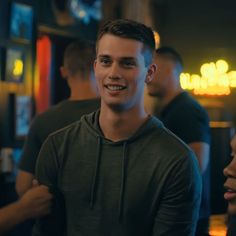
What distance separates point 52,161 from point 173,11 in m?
7.52

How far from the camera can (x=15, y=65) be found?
432 centimetres

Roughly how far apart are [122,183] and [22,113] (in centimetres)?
283

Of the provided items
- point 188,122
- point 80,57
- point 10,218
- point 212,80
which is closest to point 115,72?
→ point 10,218

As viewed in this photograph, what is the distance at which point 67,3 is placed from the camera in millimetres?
5117

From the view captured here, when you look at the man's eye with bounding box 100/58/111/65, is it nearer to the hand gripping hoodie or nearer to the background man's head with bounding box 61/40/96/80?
the hand gripping hoodie

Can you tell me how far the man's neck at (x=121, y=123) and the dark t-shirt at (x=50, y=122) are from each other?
34.2 inches

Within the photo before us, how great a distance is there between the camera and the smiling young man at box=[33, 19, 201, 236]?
1.68 metres

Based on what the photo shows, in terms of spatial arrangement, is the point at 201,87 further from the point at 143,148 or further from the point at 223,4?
the point at 143,148

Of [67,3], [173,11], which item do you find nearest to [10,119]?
[67,3]

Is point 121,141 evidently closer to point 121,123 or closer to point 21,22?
point 121,123

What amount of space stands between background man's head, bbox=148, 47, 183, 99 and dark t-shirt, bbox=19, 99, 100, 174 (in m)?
0.67

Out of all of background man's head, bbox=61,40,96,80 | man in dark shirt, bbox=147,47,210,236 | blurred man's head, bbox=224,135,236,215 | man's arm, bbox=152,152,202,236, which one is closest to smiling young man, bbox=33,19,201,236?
man's arm, bbox=152,152,202,236

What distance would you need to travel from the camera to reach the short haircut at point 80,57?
2791 millimetres

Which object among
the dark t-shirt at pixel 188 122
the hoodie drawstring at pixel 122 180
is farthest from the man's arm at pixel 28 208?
the dark t-shirt at pixel 188 122
